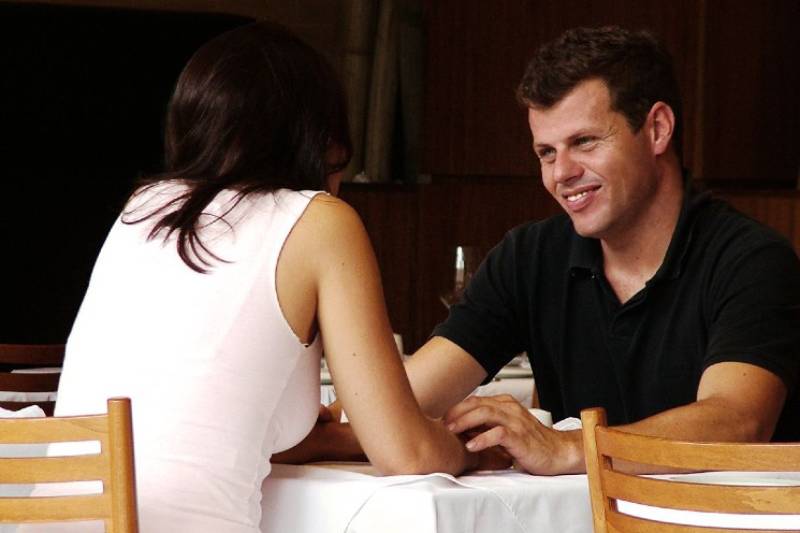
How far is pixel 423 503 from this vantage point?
1.74m

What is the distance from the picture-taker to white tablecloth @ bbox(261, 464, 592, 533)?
5.74 ft

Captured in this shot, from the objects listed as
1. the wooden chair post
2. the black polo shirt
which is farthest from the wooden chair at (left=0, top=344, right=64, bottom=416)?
the wooden chair post

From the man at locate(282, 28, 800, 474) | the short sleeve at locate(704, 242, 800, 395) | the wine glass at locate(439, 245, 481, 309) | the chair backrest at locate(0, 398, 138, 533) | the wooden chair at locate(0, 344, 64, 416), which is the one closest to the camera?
the chair backrest at locate(0, 398, 138, 533)

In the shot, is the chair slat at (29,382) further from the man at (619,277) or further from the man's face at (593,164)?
the man's face at (593,164)

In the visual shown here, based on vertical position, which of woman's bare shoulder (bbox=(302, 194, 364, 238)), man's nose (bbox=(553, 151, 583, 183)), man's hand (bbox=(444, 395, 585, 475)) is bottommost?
man's hand (bbox=(444, 395, 585, 475))

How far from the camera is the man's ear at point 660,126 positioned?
2568mm

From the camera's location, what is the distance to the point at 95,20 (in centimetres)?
605

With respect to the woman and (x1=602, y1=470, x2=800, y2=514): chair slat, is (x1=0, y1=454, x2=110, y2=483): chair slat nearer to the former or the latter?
the woman

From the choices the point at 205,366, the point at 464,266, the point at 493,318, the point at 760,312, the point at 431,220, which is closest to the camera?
the point at 205,366

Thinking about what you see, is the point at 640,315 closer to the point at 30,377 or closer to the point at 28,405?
the point at 30,377

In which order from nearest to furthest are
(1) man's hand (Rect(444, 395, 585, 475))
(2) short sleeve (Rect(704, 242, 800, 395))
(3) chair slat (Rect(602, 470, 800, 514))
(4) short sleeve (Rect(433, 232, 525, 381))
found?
(3) chair slat (Rect(602, 470, 800, 514)), (1) man's hand (Rect(444, 395, 585, 475)), (2) short sleeve (Rect(704, 242, 800, 395)), (4) short sleeve (Rect(433, 232, 525, 381))

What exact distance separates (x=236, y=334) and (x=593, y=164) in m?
0.87

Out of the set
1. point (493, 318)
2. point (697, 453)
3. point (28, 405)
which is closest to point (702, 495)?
point (697, 453)

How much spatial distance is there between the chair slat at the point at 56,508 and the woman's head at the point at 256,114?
19.1 inches
